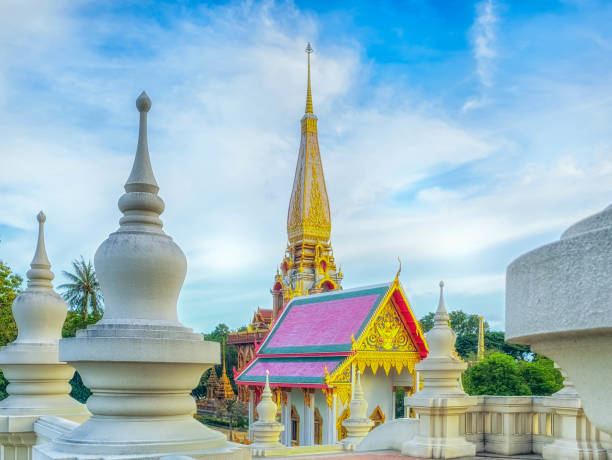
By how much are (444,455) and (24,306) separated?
558 cm

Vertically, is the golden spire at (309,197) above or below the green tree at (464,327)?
above

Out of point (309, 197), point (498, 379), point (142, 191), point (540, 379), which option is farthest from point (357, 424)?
point (309, 197)

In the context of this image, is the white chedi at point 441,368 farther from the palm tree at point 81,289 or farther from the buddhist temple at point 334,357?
the palm tree at point 81,289

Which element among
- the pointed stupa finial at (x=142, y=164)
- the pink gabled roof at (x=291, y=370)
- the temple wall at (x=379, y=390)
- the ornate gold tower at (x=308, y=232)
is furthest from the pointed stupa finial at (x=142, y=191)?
the ornate gold tower at (x=308, y=232)

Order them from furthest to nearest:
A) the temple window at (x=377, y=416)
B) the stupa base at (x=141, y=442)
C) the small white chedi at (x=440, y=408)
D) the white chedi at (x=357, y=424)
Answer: the temple window at (x=377, y=416) < the white chedi at (x=357, y=424) < the small white chedi at (x=440, y=408) < the stupa base at (x=141, y=442)

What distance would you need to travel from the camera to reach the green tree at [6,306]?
Result: 22.5m

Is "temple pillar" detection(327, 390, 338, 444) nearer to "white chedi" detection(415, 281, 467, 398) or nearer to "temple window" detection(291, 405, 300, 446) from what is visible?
"temple window" detection(291, 405, 300, 446)

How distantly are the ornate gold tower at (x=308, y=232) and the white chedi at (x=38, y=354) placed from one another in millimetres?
30760

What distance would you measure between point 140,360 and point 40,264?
2.73 metres

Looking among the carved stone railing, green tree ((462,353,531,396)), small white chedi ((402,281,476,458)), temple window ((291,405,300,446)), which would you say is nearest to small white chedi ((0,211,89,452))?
small white chedi ((402,281,476,458))

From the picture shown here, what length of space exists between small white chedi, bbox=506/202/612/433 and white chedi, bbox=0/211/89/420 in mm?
4562

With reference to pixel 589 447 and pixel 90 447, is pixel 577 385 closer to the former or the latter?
pixel 90 447

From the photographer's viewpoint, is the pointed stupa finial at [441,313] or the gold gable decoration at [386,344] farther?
the gold gable decoration at [386,344]

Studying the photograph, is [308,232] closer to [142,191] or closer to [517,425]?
[517,425]
